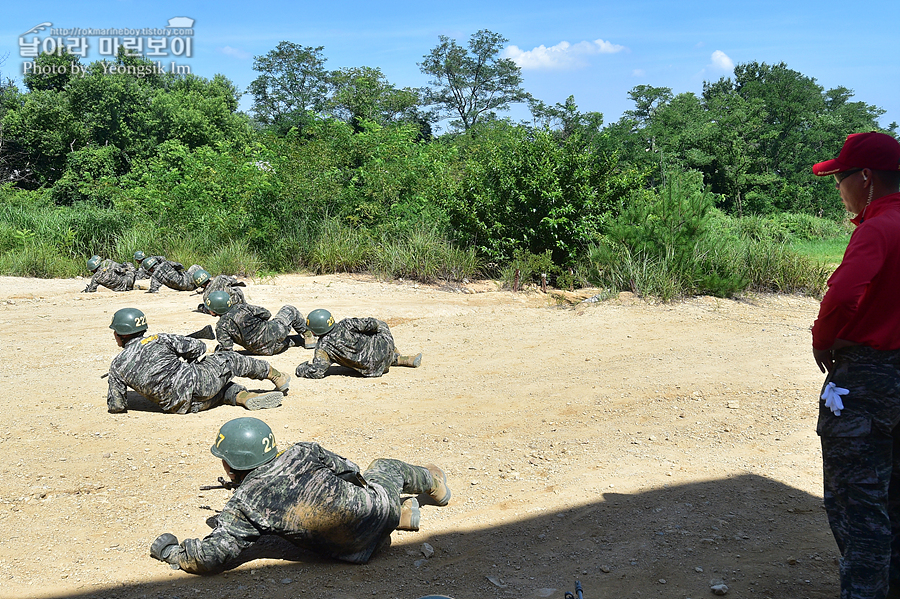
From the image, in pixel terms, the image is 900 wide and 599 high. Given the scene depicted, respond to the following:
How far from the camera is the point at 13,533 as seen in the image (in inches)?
146

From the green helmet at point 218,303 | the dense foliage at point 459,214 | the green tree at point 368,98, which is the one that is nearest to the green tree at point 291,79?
the green tree at point 368,98

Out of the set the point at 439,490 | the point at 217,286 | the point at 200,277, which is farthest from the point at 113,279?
the point at 439,490

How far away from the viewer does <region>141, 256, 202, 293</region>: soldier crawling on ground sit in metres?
11.5

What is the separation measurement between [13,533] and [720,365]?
592 centimetres

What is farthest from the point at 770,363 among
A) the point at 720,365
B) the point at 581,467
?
the point at 581,467

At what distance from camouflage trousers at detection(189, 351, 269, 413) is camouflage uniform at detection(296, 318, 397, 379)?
648mm

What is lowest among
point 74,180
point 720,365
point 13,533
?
point 13,533

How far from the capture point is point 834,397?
97.4 inches

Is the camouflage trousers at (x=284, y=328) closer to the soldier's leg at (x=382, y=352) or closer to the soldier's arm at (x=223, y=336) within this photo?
the soldier's arm at (x=223, y=336)

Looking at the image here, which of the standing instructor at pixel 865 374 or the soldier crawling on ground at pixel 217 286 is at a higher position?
the standing instructor at pixel 865 374

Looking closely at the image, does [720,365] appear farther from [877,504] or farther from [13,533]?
[13,533]

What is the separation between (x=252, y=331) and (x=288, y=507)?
4.39 meters

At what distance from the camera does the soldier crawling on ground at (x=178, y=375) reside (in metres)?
5.51

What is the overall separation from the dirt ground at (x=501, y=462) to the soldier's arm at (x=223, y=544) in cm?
10
